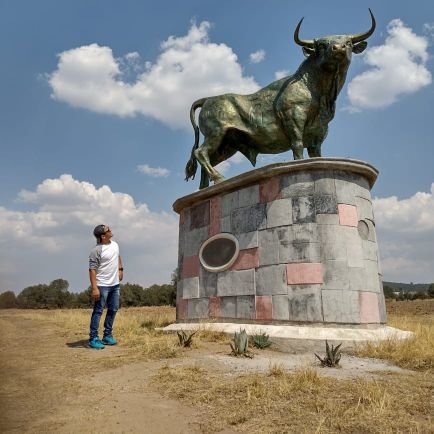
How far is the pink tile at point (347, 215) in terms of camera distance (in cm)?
743

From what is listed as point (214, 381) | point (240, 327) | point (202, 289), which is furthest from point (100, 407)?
point (202, 289)

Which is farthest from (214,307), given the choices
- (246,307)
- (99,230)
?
(99,230)

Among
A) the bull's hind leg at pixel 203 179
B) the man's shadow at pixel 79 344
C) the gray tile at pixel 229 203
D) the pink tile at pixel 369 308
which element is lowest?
the man's shadow at pixel 79 344

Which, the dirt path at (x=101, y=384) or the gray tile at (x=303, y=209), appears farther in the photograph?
the gray tile at (x=303, y=209)

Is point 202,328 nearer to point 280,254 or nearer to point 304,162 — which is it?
point 280,254

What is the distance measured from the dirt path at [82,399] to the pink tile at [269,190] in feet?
13.0

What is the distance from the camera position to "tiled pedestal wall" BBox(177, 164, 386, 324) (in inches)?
277

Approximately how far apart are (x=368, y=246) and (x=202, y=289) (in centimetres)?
345

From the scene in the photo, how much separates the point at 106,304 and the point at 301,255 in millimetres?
3435

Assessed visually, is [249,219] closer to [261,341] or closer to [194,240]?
[194,240]

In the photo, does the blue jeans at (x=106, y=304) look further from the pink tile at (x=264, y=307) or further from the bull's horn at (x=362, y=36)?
the bull's horn at (x=362, y=36)

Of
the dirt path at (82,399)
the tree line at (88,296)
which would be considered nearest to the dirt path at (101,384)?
the dirt path at (82,399)

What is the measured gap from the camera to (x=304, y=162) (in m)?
7.62

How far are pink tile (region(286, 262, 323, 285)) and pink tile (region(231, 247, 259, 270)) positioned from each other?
768 millimetres
